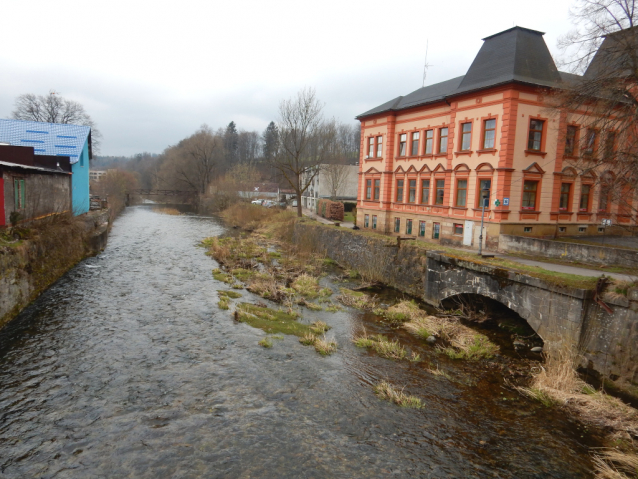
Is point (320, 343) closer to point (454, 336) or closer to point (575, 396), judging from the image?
point (454, 336)

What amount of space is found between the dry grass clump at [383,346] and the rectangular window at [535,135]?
47.6 ft

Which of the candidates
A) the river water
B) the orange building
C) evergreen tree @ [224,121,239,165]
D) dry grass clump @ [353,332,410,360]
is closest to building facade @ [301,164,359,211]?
the orange building

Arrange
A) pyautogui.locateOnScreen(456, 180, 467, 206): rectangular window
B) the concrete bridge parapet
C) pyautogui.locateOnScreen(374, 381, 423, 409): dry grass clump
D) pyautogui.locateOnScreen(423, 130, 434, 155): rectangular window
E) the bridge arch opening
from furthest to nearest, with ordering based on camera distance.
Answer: pyautogui.locateOnScreen(423, 130, 434, 155): rectangular window → pyautogui.locateOnScreen(456, 180, 467, 206): rectangular window → the bridge arch opening → the concrete bridge parapet → pyautogui.locateOnScreen(374, 381, 423, 409): dry grass clump

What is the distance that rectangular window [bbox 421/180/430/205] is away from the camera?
26.3m

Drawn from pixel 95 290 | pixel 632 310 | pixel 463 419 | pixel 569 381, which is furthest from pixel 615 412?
pixel 95 290

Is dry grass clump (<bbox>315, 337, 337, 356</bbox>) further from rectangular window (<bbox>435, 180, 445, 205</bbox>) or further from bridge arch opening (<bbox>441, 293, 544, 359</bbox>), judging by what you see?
rectangular window (<bbox>435, 180, 445, 205</bbox>)

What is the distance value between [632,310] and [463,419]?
4.95m

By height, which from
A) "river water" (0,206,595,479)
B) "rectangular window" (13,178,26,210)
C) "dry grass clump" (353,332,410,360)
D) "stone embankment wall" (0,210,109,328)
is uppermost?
"rectangular window" (13,178,26,210)

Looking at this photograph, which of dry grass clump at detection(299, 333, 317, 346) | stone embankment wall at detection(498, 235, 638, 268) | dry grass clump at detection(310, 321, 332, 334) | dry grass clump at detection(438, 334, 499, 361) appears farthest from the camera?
stone embankment wall at detection(498, 235, 638, 268)

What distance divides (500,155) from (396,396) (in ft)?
52.2

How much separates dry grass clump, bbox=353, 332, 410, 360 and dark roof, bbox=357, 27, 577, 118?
1493 cm

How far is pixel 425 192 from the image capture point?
87.2 ft

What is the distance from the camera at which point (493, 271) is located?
13398mm

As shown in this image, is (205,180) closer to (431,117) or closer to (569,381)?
(431,117)
